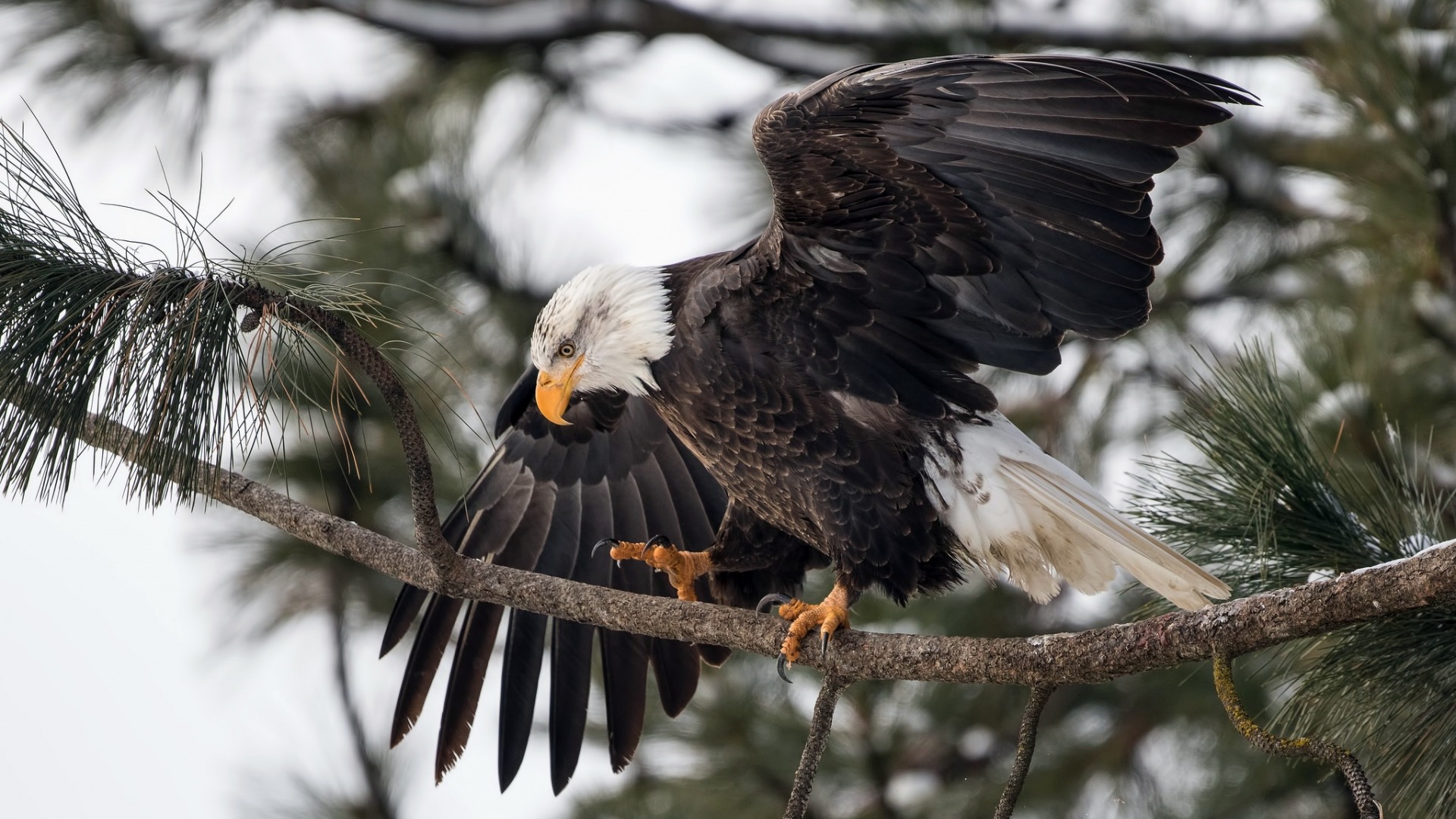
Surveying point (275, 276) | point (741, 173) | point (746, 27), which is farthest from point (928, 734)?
point (275, 276)

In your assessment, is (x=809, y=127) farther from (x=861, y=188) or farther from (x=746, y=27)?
(x=746, y=27)

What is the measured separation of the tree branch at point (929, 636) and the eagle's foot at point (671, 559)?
0.50 m

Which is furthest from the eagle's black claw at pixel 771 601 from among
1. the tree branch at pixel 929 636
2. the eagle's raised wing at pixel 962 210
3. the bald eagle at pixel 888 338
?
the eagle's raised wing at pixel 962 210

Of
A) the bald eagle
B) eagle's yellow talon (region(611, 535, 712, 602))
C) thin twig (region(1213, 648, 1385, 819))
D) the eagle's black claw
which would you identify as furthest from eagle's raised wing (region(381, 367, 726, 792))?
thin twig (region(1213, 648, 1385, 819))

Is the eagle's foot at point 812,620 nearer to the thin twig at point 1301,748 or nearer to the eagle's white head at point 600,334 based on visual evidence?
the eagle's white head at point 600,334

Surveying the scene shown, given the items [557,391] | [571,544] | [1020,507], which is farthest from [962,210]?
[571,544]

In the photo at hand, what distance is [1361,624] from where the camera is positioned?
1646 millimetres

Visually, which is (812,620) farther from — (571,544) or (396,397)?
(571,544)

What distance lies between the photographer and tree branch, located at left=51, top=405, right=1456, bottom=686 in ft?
4.54

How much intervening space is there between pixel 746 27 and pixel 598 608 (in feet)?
10.1

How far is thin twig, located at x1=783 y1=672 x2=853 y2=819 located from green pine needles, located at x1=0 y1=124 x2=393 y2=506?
2.71 ft

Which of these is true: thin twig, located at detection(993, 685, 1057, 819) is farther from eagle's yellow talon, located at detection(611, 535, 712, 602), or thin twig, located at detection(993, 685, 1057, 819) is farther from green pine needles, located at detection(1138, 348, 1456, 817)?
eagle's yellow talon, located at detection(611, 535, 712, 602)

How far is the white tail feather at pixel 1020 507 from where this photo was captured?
7.41ft

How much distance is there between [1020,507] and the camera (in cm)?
231
